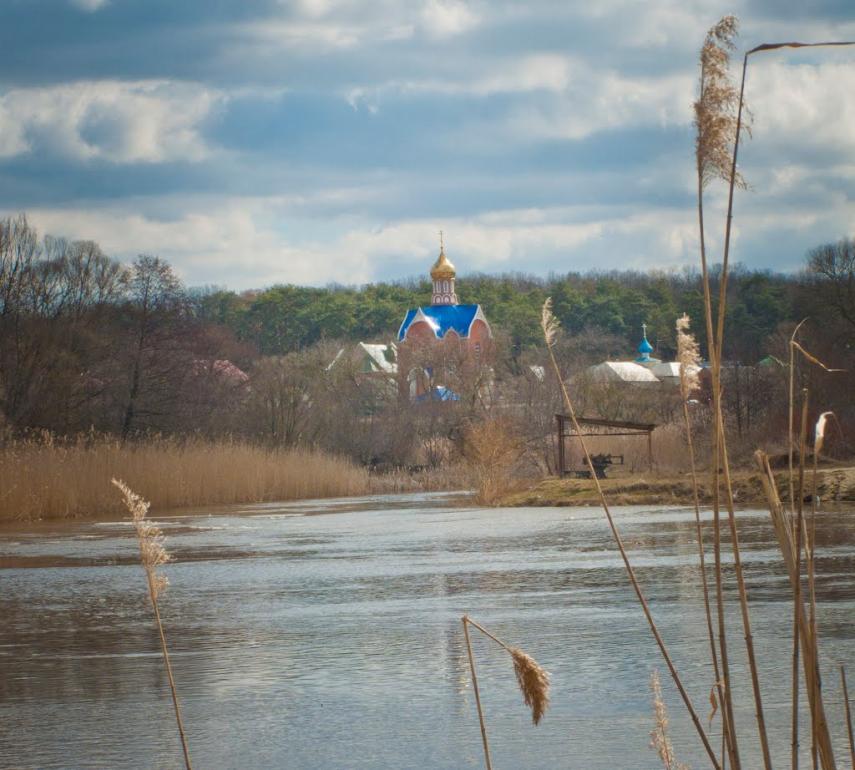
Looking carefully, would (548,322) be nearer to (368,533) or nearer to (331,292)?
(368,533)

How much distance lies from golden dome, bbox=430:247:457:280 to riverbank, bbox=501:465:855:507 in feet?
339

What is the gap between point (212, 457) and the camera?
37000mm

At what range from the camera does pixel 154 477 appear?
3434 cm

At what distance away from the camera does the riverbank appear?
25.2 metres

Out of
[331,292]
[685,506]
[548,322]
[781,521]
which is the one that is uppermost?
[331,292]

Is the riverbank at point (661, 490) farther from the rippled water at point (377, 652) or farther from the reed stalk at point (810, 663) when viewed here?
the reed stalk at point (810, 663)

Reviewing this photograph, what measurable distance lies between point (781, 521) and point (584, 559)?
1377 centimetres

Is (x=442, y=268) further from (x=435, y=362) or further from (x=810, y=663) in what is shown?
(x=810, y=663)

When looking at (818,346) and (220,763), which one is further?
(818,346)

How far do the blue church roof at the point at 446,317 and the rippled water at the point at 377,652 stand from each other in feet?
348

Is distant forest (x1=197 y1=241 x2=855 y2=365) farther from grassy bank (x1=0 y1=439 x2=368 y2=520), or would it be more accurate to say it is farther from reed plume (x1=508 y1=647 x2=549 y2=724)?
reed plume (x1=508 y1=647 x2=549 y2=724)

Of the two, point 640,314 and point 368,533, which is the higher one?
point 640,314

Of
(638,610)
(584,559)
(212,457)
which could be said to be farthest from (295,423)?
(638,610)

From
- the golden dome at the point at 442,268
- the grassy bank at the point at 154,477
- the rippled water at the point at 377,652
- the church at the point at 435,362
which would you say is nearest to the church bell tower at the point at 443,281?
the golden dome at the point at 442,268
